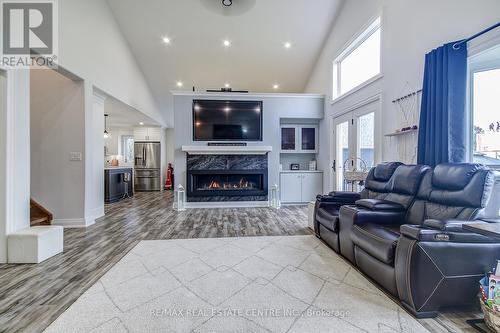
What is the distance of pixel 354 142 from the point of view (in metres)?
4.83

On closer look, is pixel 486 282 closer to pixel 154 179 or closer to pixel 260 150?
pixel 260 150

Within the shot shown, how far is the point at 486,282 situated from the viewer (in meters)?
1.71

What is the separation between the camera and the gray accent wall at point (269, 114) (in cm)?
588

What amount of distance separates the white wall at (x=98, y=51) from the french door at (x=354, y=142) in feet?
16.1

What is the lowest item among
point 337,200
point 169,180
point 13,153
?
point 169,180

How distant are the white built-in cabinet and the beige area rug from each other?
7086 mm

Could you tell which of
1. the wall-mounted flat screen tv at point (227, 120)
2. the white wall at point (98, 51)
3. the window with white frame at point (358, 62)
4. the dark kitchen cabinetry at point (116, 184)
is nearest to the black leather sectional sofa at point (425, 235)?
the window with white frame at point (358, 62)

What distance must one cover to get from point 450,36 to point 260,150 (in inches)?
153

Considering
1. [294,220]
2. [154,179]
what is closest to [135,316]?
[294,220]

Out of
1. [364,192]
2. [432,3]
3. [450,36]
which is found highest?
[432,3]

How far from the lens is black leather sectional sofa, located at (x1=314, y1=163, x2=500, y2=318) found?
1.74 m

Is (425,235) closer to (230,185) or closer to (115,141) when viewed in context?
(230,185)

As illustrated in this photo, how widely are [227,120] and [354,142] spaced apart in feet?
9.66

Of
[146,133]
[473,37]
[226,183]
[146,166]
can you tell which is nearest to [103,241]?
[226,183]
